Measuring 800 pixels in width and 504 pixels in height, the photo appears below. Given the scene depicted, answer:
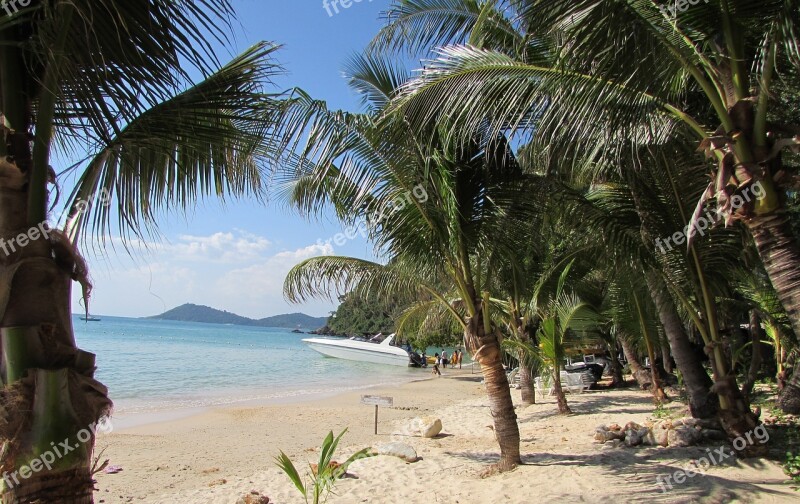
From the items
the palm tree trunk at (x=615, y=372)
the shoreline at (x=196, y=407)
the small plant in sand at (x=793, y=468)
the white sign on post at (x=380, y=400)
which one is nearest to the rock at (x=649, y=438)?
the small plant in sand at (x=793, y=468)

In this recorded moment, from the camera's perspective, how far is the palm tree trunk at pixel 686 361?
261 inches

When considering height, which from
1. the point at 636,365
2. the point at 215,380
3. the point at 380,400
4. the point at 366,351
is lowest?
the point at 215,380

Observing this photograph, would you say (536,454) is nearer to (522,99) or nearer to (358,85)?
(522,99)

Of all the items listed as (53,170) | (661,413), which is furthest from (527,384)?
(53,170)

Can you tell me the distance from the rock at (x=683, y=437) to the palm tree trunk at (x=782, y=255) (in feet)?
11.0

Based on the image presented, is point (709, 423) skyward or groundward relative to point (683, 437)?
skyward

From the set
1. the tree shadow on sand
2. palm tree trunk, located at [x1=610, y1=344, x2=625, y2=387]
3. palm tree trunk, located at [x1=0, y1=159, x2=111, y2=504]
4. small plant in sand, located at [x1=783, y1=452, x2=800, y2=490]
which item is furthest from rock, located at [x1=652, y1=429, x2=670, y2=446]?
palm tree trunk, located at [x1=610, y1=344, x2=625, y2=387]

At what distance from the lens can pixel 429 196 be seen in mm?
5742

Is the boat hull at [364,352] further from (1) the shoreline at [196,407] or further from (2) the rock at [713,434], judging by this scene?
(2) the rock at [713,434]

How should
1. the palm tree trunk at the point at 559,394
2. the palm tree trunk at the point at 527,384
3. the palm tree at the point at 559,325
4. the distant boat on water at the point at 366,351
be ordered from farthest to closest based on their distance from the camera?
the distant boat on water at the point at 366,351 → the palm tree trunk at the point at 527,384 → the palm tree trunk at the point at 559,394 → the palm tree at the point at 559,325

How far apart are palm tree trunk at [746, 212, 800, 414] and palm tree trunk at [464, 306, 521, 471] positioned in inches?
116

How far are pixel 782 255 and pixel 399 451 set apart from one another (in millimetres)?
5295

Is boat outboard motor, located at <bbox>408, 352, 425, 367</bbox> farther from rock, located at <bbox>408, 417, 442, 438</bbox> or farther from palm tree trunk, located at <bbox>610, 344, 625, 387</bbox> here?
rock, located at <bbox>408, 417, 442, 438</bbox>

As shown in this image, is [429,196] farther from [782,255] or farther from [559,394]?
[559,394]
